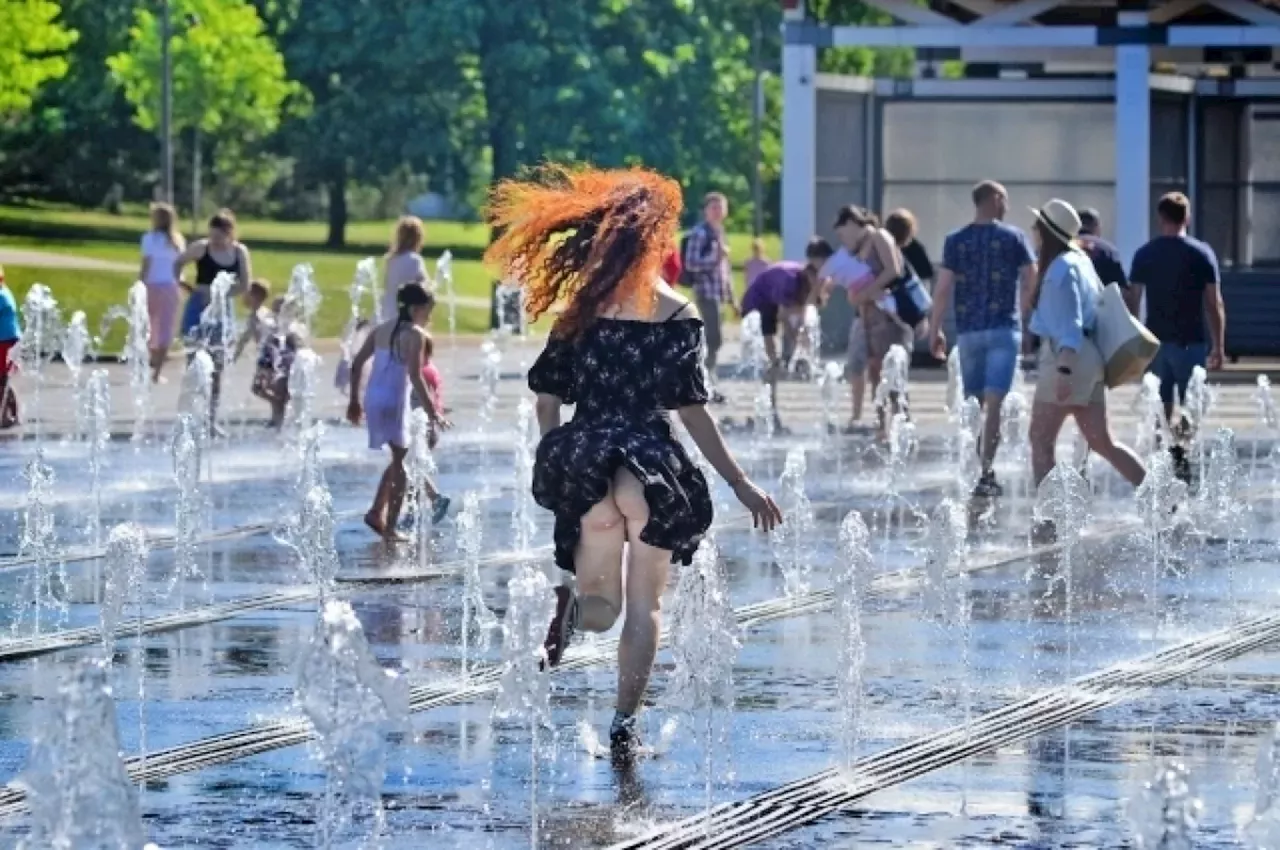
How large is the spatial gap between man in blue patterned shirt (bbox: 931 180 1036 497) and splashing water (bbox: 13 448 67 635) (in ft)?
15.5

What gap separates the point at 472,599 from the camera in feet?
43.1

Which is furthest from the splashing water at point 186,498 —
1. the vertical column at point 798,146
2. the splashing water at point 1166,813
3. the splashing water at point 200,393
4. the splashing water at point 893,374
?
the vertical column at point 798,146

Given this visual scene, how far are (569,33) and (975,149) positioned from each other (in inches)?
Answer: 1144

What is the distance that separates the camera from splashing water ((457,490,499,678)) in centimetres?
1206

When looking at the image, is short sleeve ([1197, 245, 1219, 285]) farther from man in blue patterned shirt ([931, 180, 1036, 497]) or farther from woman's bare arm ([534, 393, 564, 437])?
woman's bare arm ([534, 393, 564, 437])

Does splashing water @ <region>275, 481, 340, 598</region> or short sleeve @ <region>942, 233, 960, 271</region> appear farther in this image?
short sleeve @ <region>942, 233, 960, 271</region>

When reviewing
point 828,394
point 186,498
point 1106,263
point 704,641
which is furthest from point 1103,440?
point 828,394

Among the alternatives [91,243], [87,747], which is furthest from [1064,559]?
[91,243]

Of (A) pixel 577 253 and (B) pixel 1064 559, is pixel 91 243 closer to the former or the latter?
(B) pixel 1064 559

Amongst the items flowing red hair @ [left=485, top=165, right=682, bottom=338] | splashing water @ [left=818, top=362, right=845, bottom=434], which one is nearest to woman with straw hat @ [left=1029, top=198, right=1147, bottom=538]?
splashing water @ [left=818, top=362, right=845, bottom=434]

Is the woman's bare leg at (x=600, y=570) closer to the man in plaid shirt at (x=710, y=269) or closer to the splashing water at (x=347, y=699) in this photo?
the splashing water at (x=347, y=699)

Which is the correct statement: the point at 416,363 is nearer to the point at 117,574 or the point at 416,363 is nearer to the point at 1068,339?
the point at 1068,339

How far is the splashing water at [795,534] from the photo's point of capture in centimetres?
1416

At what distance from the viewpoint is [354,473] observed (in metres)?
19.5
